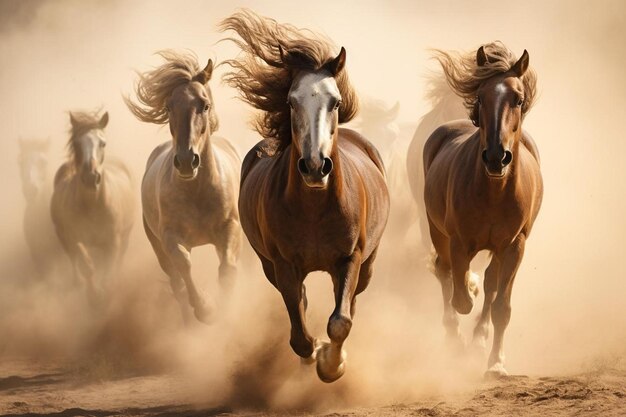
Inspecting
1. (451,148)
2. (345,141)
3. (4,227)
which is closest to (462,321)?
(451,148)

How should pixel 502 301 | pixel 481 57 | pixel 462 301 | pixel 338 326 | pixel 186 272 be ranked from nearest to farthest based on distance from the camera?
pixel 338 326
pixel 502 301
pixel 481 57
pixel 462 301
pixel 186 272

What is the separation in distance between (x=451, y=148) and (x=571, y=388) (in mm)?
2642

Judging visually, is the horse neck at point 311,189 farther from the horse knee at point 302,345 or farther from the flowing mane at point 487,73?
the flowing mane at point 487,73

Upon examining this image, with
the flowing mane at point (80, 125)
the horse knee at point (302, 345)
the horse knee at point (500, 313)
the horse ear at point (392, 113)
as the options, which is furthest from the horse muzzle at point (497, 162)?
the horse ear at point (392, 113)

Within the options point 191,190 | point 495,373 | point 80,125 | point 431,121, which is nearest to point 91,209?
point 80,125

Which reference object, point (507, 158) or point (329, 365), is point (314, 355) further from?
point (507, 158)

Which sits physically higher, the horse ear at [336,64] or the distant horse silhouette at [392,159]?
the distant horse silhouette at [392,159]

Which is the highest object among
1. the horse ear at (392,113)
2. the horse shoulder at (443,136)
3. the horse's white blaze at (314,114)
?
the horse ear at (392,113)

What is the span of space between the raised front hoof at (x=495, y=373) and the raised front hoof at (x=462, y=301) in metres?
0.70

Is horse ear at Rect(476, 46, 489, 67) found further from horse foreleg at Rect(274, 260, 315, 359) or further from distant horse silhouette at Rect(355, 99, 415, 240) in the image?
horse foreleg at Rect(274, 260, 315, 359)

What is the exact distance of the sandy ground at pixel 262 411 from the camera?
21.7 ft

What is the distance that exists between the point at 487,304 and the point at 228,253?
2647 millimetres

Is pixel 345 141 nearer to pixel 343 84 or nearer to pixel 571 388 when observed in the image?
pixel 343 84

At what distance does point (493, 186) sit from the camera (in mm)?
7996
